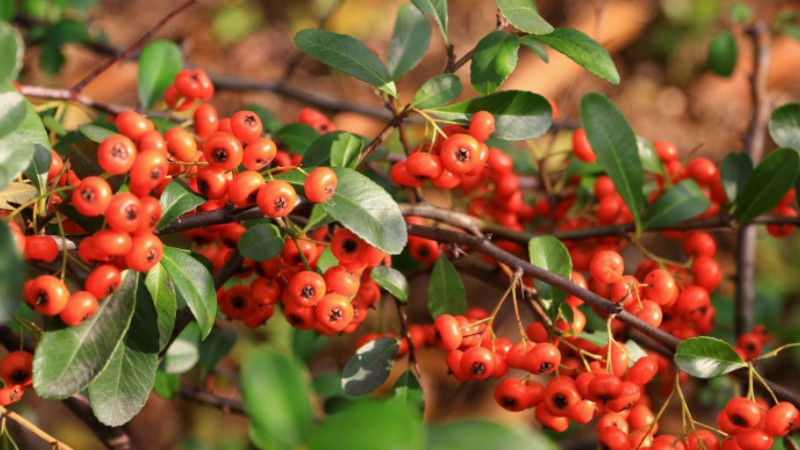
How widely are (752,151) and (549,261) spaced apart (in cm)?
174

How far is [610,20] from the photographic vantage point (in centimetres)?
602

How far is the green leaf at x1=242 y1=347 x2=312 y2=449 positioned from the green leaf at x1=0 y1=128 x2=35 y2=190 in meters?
0.60

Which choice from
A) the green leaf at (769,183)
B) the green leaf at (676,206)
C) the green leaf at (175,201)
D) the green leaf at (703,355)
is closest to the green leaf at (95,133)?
the green leaf at (175,201)

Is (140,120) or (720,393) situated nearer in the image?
(140,120)

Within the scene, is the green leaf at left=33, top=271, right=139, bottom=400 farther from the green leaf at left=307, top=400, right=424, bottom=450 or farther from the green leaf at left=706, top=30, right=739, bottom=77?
the green leaf at left=706, top=30, right=739, bottom=77

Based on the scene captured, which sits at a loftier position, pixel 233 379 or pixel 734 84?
pixel 734 84

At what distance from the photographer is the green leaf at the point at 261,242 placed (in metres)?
1.57

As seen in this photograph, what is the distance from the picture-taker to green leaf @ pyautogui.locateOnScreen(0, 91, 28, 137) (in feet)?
4.27

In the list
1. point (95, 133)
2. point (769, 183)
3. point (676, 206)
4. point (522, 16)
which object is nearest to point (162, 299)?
point (95, 133)

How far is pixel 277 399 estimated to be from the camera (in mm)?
961

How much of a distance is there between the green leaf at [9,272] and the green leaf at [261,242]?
0.53m

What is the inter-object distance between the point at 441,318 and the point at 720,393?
1838 mm

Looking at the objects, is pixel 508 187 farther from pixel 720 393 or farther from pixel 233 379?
pixel 233 379

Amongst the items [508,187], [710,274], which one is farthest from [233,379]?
[710,274]
